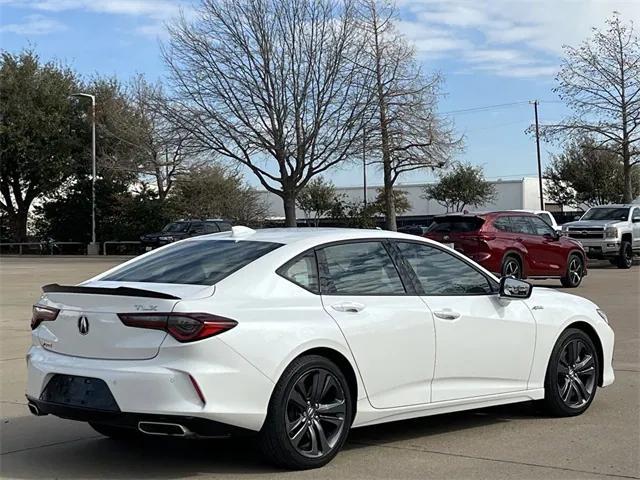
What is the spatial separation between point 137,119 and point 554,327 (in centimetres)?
4304

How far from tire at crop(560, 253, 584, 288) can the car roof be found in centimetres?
1393

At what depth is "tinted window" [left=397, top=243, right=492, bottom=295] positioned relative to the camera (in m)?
6.34

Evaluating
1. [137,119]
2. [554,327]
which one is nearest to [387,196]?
[137,119]

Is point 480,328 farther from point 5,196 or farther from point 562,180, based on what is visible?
point 562,180

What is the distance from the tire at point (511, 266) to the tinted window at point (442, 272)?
38.8 feet

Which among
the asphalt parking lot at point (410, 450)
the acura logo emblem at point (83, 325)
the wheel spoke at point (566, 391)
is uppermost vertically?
the acura logo emblem at point (83, 325)

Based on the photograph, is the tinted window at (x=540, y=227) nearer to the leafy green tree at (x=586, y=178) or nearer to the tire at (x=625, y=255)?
the tire at (x=625, y=255)

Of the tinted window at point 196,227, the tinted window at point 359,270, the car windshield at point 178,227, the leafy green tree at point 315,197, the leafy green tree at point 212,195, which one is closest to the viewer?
the tinted window at point 359,270

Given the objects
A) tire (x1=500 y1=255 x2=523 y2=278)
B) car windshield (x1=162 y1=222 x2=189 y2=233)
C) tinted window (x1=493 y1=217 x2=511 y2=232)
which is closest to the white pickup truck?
tinted window (x1=493 y1=217 x2=511 y2=232)

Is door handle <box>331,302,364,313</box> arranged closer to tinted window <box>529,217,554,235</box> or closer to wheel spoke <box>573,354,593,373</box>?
wheel spoke <box>573,354,593,373</box>

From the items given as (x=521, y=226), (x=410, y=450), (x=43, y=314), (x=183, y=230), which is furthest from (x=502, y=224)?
(x=183, y=230)

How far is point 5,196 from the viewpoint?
51219 mm

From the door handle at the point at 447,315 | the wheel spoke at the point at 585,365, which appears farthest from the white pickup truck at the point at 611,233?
the door handle at the point at 447,315

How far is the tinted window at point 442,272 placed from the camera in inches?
250
